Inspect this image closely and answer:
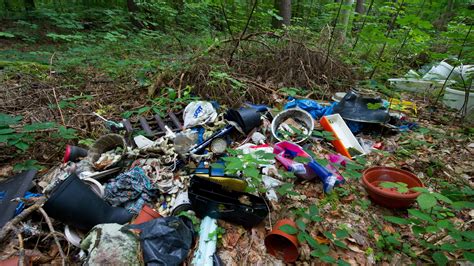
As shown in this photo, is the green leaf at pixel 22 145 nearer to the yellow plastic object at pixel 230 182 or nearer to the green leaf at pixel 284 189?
the yellow plastic object at pixel 230 182

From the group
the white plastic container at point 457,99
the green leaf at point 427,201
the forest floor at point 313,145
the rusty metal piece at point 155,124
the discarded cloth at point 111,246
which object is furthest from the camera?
the white plastic container at point 457,99

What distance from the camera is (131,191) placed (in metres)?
2.00

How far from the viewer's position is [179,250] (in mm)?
1534

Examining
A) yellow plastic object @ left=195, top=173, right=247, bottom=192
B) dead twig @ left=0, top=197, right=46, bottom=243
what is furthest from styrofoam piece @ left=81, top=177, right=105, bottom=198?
yellow plastic object @ left=195, top=173, right=247, bottom=192

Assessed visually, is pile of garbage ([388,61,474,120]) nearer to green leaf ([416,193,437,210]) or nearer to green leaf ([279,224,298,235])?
green leaf ([416,193,437,210])

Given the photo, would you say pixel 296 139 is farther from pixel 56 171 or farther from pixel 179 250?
pixel 56 171

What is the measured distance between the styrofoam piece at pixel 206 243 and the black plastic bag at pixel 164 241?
77 mm

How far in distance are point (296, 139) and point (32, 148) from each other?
2.88 metres

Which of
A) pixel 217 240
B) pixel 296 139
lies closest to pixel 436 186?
pixel 296 139

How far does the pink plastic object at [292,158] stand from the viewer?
7.32ft

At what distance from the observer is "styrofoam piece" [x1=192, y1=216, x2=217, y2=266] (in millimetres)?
1529

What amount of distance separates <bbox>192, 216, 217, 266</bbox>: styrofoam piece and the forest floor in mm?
95

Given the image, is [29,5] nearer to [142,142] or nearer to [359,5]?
[142,142]

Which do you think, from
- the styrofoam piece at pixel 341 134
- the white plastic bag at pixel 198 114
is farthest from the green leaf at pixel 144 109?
the styrofoam piece at pixel 341 134
